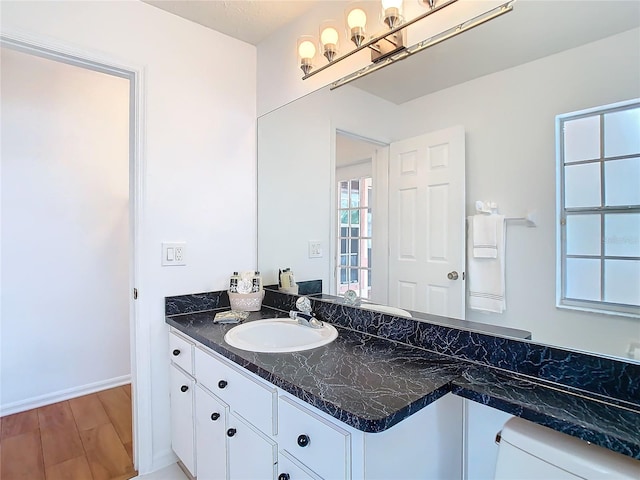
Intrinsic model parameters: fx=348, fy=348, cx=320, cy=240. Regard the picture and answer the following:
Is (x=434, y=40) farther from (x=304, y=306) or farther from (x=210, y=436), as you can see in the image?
(x=210, y=436)

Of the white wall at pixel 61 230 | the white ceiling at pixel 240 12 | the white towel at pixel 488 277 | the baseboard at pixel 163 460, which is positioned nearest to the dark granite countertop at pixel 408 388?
the white towel at pixel 488 277

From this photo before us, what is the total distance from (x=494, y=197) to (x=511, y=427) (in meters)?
0.71

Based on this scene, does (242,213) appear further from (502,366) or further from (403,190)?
(502,366)

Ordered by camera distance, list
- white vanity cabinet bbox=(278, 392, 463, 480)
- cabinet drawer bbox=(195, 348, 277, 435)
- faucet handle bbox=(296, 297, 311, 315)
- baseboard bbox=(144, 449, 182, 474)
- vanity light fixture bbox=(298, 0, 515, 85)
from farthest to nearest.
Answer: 1. baseboard bbox=(144, 449, 182, 474)
2. faucet handle bbox=(296, 297, 311, 315)
3. vanity light fixture bbox=(298, 0, 515, 85)
4. cabinet drawer bbox=(195, 348, 277, 435)
5. white vanity cabinet bbox=(278, 392, 463, 480)

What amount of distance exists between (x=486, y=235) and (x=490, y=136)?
34 centimetres

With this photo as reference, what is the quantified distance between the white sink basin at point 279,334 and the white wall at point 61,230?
177 cm

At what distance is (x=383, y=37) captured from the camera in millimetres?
1347

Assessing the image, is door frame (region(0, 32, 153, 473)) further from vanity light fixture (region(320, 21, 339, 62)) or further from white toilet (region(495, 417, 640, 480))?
white toilet (region(495, 417, 640, 480))

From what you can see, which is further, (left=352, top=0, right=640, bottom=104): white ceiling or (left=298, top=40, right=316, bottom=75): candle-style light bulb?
(left=298, top=40, right=316, bottom=75): candle-style light bulb

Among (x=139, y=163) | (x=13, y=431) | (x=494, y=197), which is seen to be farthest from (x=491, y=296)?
(x=13, y=431)

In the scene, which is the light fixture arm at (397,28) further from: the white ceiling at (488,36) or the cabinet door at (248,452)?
the cabinet door at (248,452)

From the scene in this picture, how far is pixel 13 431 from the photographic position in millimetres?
2152

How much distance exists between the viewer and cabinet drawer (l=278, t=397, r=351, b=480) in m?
0.86

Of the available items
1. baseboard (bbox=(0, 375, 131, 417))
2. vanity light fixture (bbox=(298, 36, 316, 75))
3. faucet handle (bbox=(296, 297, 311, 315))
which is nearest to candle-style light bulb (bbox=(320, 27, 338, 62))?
vanity light fixture (bbox=(298, 36, 316, 75))
